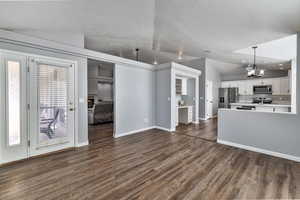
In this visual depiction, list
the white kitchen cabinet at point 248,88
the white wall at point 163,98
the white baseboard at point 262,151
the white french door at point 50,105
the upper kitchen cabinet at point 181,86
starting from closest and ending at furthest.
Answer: the white baseboard at point 262,151, the white french door at point 50,105, the white wall at point 163,98, the upper kitchen cabinet at point 181,86, the white kitchen cabinet at point 248,88

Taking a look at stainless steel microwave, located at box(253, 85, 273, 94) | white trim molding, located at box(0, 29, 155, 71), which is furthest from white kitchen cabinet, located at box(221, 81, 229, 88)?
white trim molding, located at box(0, 29, 155, 71)

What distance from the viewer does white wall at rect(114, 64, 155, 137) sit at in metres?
4.43

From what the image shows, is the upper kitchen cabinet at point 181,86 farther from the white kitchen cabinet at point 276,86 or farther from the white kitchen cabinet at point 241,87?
the white kitchen cabinet at point 276,86

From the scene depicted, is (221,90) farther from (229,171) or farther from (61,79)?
(61,79)

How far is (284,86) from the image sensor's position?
7.23 meters

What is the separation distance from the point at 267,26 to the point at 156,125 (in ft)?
13.9

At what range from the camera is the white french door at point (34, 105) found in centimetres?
262

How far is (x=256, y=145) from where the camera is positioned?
323cm

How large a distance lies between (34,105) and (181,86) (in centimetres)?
537

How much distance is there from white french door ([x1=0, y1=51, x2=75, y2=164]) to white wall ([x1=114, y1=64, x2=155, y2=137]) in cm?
133

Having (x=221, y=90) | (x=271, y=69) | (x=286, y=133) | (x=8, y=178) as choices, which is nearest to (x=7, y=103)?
(x=8, y=178)

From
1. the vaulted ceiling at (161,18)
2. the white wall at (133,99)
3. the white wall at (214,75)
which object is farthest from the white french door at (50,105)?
the white wall at (214,75)

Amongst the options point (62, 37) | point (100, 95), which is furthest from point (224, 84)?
point (62, 37)

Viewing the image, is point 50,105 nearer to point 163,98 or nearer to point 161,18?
point 161,18
